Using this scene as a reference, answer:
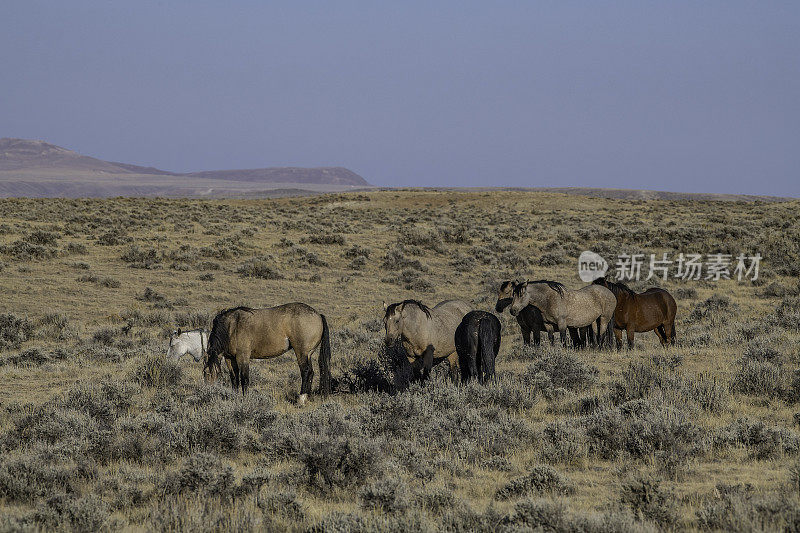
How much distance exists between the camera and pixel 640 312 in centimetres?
1341

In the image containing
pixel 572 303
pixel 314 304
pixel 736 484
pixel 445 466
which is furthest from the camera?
pixel 314 304

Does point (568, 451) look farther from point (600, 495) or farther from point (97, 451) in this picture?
point (97, 451)

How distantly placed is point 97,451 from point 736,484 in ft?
20.8

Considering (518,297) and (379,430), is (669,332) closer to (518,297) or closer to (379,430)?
(518,297)

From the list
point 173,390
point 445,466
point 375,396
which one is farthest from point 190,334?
point 445,466

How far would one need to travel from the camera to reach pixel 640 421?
21.8ft

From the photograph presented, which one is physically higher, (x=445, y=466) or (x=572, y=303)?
(x=572, y=303)

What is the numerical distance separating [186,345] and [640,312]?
9.64 metres

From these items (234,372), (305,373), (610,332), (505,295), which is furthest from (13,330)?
(610,332)

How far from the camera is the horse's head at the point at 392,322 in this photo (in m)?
8.72

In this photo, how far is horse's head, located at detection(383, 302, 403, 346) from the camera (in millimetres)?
8719

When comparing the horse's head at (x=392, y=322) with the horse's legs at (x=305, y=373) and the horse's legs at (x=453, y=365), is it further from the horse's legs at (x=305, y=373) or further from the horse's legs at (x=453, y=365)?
the horse's legs at (x=453, y=365)

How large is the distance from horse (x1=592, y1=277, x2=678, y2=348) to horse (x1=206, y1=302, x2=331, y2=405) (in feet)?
23.1

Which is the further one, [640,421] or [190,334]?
[190,334]
